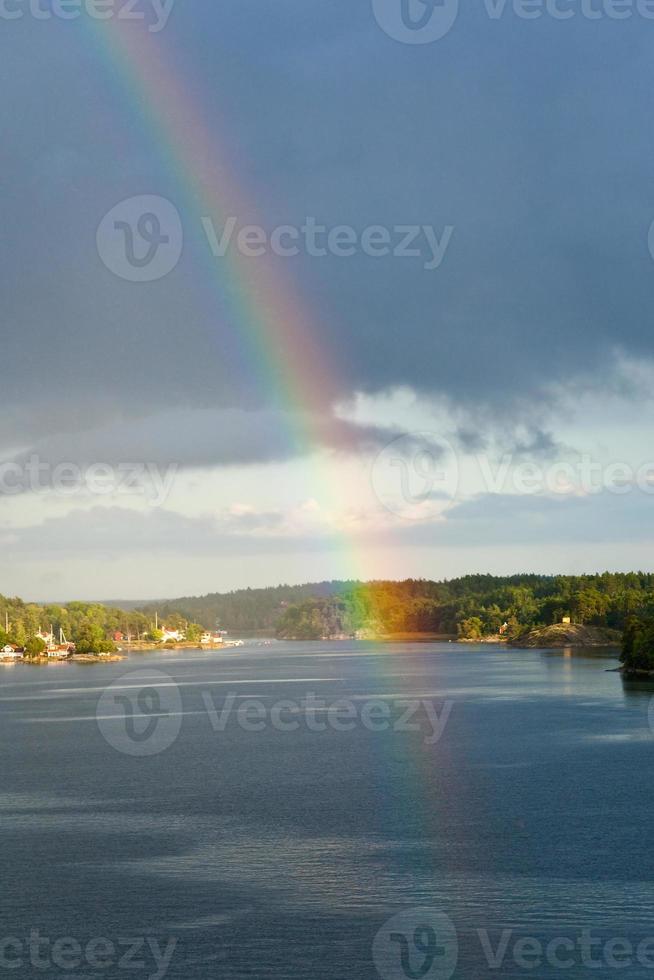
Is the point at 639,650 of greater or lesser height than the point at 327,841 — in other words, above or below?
above

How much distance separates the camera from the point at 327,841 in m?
41.3

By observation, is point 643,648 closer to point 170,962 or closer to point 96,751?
point 96,751

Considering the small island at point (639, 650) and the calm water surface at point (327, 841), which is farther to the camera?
the small island at point (639, 650)

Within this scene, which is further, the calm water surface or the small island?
the small island

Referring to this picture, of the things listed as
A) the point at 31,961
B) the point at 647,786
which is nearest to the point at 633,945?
the point at 31,961

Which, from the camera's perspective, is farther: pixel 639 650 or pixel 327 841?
pixel 639 650

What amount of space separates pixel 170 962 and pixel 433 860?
12.6 m

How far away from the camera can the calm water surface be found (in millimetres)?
29906

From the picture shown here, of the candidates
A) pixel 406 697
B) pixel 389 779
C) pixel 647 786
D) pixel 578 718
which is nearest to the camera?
pixel 647 786

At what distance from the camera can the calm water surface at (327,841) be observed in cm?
2991

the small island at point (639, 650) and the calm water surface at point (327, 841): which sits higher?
the small island at point (639, 650)

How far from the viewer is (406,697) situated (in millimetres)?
106375

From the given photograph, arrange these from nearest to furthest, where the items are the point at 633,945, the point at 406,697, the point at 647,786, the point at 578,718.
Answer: the point at 633,945 → the point at 647,786 → the point at 578,718 → the point at 406,697

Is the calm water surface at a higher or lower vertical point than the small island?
lower
